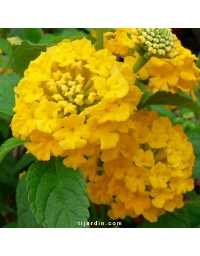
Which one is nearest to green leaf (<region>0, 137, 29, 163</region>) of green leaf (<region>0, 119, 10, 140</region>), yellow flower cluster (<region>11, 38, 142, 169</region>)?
yellow flower cluster (<region>11, 38, 142, 169</region>)

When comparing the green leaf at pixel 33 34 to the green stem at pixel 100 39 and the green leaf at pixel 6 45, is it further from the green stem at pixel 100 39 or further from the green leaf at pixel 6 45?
the green stem at pixel 100 39

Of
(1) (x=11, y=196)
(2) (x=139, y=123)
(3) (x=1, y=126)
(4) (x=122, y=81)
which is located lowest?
(1) (x=11, y=196)

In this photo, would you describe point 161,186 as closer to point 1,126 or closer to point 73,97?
point 73,97

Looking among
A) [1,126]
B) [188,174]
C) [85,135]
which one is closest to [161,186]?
[188,174]

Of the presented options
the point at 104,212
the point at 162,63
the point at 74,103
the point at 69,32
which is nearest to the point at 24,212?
the point at 104,212

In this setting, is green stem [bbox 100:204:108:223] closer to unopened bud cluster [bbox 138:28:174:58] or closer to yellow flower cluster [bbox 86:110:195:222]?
yellow flower cluster [bbox 86:110:195:222]

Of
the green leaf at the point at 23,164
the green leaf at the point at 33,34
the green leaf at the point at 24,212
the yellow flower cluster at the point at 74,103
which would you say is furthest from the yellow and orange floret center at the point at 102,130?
the green leaf at the point at 33,34
